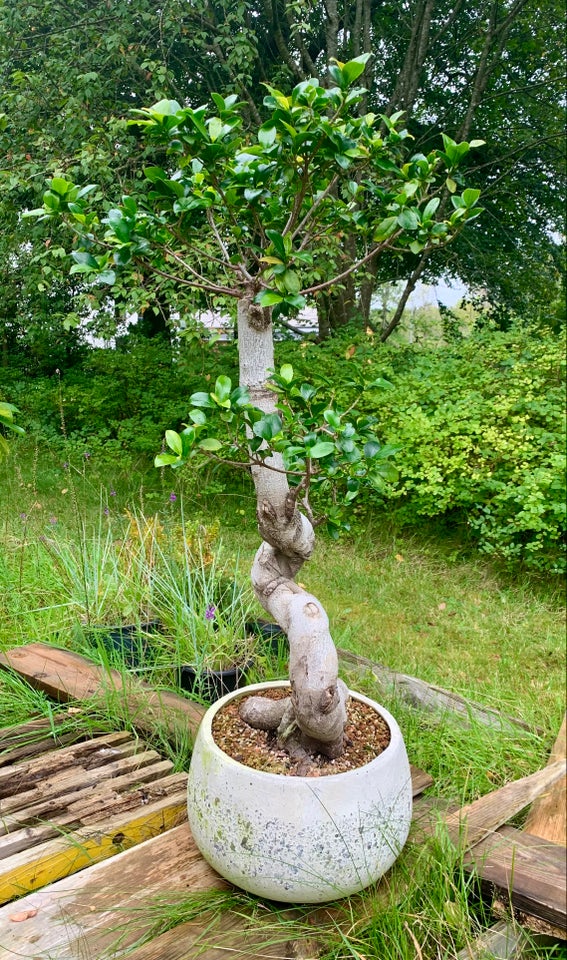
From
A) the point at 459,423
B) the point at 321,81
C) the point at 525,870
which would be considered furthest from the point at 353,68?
the point at 321,81

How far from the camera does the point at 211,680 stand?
87.9 inches

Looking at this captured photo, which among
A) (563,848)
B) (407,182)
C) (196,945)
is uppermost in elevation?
(407,182)

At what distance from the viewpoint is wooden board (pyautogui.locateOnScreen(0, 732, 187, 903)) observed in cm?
147

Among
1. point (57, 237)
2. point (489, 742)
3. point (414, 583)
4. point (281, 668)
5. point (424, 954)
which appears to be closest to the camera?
point (424, 954)

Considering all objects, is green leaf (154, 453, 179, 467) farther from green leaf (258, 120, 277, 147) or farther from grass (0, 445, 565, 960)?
grass (0, 445, 565, 960)

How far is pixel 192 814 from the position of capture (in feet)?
4.48

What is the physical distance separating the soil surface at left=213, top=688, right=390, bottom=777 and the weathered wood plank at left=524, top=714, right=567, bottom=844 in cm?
67

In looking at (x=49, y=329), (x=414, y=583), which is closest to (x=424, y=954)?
(x=414, y=583)

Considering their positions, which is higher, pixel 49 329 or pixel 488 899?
pixel 49 329

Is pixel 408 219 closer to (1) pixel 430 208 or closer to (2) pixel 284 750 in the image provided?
(1) pixel 430 208

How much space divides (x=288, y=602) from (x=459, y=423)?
6.75 ft

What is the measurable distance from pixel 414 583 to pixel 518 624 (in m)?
0.72

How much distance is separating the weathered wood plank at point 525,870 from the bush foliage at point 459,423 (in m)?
0.94

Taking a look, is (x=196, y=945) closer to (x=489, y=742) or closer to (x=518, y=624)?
(x=489, y=742)
